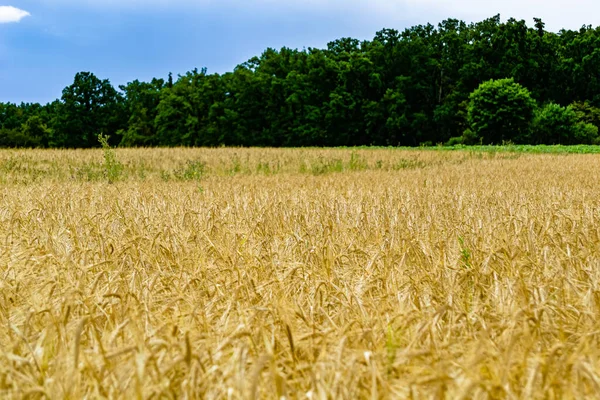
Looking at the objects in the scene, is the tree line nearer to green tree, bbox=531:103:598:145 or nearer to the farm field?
green tree, bbox=531:103:598:145

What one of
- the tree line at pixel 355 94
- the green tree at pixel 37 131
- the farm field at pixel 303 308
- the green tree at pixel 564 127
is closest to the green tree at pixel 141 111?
the tree line at pixel 355 94

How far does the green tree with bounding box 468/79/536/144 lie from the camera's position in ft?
161

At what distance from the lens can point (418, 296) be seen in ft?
8.21

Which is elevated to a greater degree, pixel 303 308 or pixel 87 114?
pixel 87 114

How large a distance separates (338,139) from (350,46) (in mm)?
18715

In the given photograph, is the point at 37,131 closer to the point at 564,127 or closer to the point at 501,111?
the point at 501,111

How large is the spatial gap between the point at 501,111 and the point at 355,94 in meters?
16.7

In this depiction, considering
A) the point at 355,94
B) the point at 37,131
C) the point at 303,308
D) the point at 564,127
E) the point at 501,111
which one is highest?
the point at 355,94

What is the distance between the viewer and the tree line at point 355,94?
188ft

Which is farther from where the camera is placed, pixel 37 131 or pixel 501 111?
pixel 37 131

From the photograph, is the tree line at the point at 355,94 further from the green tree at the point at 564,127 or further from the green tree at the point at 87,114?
the green tree at the point at 564,127

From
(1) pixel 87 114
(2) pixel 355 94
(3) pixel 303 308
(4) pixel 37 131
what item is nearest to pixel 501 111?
(2) pixel 355 94

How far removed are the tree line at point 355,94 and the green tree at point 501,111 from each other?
129cm

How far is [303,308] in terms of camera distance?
7.79 ft
